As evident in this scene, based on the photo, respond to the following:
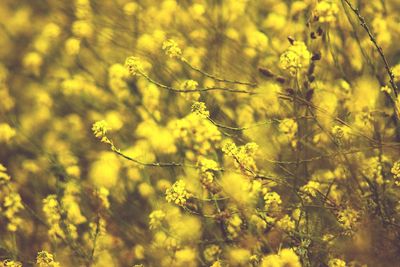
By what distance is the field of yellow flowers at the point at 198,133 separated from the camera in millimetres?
1880

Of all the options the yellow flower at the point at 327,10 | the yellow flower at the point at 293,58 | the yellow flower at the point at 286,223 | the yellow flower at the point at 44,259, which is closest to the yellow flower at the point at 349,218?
the yellow flower at the point at 286,223

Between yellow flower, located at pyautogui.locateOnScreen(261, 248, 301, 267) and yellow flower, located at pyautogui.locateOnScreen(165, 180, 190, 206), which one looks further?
yellow flower, located at pyautogui.locateOnScreen(165, 180, 190, 206)

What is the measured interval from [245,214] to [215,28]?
97cm

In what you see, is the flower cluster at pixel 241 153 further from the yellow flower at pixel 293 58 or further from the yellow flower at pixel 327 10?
the yellow flower at pixel 327 10

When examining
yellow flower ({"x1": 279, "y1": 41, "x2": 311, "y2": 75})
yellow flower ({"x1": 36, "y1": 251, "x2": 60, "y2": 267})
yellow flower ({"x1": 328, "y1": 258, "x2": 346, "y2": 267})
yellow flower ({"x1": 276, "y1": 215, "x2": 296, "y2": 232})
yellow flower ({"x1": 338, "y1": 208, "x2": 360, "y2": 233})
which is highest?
yellow flower ({"x1": 279, "y1": 41, "x2": 311, "y2": 75})

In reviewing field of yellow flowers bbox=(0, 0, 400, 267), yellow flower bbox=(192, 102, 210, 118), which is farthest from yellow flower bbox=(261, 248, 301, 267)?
yellow flower bbox=(192, 102, 210, 118)

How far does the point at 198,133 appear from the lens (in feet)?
7.17

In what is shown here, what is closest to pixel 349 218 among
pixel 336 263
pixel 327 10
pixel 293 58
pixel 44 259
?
pixel 336 263

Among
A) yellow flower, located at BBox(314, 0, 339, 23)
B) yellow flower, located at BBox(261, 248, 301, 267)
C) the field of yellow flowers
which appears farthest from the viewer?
yellow flower, located at BBox(314, 0, 339, 23)

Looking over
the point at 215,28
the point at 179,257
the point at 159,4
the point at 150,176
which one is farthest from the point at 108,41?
the point at 179,257

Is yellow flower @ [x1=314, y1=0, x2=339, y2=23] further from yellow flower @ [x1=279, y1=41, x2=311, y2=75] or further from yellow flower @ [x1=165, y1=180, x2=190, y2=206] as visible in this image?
yellow flower @ [x1=165, y1=180, x2=190, y2=206]

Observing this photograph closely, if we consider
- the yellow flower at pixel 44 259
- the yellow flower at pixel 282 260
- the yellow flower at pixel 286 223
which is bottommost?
the yellow flower at pixel 44 259

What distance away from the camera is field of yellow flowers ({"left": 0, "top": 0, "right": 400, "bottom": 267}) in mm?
1880

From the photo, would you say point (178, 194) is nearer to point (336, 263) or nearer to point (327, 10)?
point (336, 263)
